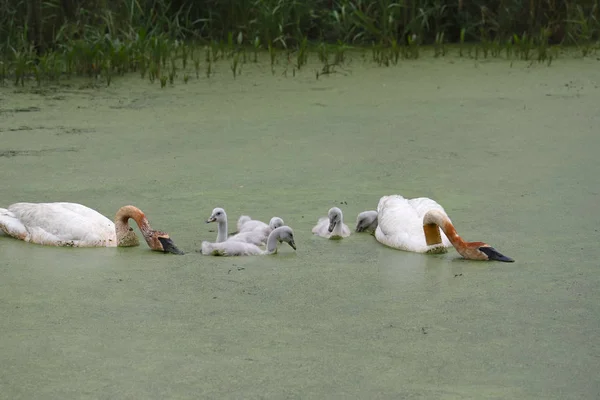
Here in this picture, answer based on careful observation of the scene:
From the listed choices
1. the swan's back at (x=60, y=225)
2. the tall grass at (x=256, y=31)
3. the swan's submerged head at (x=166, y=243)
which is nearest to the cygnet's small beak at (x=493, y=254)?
the swan's submerged head at (x=166, y=243)

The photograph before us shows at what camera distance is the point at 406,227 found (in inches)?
162

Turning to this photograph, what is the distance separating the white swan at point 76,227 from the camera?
159 inches

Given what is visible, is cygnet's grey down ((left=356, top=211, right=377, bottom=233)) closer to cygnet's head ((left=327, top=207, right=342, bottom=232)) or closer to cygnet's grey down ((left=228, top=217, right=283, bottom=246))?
cygnet's head ((left=327, top=207, right=342, bottom=232))

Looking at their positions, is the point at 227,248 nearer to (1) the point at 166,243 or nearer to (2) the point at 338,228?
(1) the point at 166,243

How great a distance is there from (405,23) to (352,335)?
626cm

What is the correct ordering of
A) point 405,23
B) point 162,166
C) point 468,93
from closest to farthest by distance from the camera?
point 162,166
point 468,93
point 405,23

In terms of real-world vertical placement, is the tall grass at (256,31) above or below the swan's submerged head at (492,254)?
above

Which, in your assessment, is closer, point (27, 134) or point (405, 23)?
point (27, 134)

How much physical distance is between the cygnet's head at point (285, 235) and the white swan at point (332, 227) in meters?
0.22

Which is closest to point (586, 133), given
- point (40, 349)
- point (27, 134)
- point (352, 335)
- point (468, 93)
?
point (468, 93)

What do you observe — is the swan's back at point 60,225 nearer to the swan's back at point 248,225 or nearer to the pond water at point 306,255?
the pond water at point 306,255

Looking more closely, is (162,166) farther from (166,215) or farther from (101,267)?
(101,267)

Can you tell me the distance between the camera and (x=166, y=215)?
4457mm

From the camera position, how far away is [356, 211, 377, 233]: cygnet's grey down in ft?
14.1
